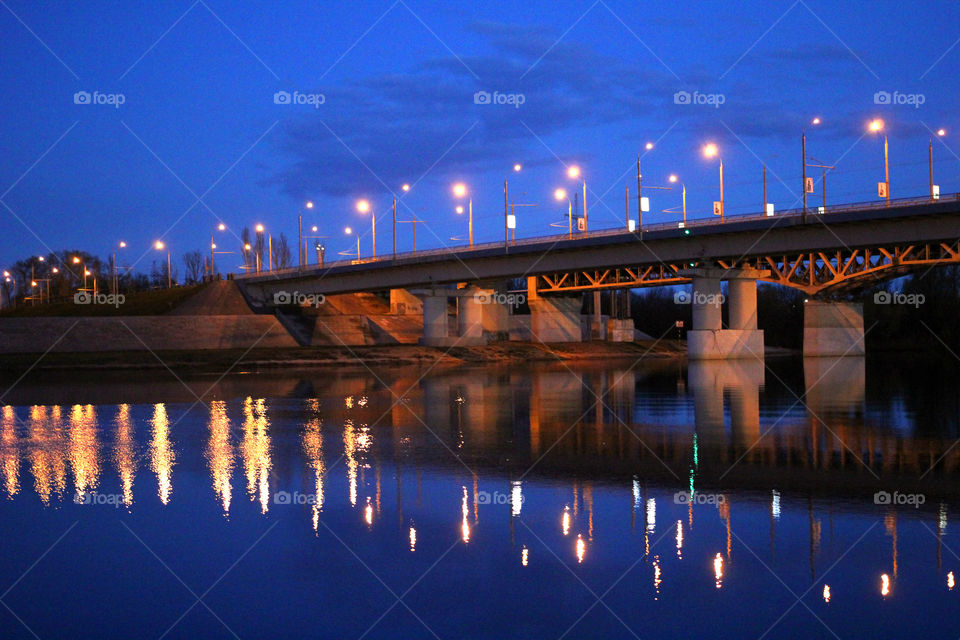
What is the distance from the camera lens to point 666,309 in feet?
593

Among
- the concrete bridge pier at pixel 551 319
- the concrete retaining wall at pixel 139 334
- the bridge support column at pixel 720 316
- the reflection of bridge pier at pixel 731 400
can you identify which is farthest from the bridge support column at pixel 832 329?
the concrete retaining wall at pixel 139 334

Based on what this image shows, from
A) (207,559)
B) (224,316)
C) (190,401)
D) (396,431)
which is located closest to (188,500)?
(207,559)

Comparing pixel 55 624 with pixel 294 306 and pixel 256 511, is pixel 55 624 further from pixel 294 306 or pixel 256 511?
pixel 294 306

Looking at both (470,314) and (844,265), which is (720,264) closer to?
(844,265)

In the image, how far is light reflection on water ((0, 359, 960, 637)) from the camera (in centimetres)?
1057

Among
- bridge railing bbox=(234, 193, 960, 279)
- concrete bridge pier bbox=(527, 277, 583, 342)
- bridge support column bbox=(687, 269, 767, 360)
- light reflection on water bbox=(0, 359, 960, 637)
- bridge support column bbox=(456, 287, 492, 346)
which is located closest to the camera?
light reflection on water bbox=(0, 359, 960, 637)

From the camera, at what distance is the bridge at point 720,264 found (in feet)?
210

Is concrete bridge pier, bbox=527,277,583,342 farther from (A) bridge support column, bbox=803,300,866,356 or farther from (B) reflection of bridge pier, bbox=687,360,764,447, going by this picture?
(B) reflection of bridge pier, bbox=687,360,764,447

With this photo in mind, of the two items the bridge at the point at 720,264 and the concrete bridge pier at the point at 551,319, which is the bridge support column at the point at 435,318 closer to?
the bridge at the point at 720,264

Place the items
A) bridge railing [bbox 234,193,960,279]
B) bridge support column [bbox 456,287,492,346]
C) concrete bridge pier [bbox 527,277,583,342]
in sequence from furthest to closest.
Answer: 1. concrete bridge pier [bbox 527,277,583,342]
2. bridge support column [bbox 456,287,492,346]
3. bridge railing [bbox 234,193,960,279]

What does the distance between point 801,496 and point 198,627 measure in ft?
32.4

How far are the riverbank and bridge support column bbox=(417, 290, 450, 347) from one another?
21.5 feet

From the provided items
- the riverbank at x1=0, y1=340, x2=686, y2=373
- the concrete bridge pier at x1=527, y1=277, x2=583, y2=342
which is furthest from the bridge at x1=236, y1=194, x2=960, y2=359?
the riverbank at x1=0, y1=340, x2=686, y2=373

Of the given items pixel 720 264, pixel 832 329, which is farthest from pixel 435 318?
pixel 832 329
